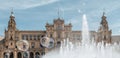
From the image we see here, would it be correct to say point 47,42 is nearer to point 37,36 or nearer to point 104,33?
point 37,36

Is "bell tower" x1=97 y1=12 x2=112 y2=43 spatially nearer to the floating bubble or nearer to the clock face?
the floating bubble

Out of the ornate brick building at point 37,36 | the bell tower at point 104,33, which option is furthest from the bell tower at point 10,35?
the bell tower at point 104,33

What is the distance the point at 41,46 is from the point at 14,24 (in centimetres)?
1091

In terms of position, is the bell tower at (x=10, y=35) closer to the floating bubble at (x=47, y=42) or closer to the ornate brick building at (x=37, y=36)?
the ornate brick building at (x=37, y=36)

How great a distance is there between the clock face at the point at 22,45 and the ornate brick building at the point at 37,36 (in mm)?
1044

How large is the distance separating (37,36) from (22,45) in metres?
5.99

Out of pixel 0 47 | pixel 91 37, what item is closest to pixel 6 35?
pixel 0 47

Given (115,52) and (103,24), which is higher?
(103,24)

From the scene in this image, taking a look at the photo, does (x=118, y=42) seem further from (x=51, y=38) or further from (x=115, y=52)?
(x=51, y=38)

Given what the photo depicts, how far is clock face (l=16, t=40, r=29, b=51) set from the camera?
107 m

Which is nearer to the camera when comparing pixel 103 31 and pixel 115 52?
pixel 115 52

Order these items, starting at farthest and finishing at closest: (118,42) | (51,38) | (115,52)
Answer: (118,42) → (51,38) → (115,52)

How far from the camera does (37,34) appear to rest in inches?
4343

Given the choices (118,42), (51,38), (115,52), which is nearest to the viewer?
(115,52)
